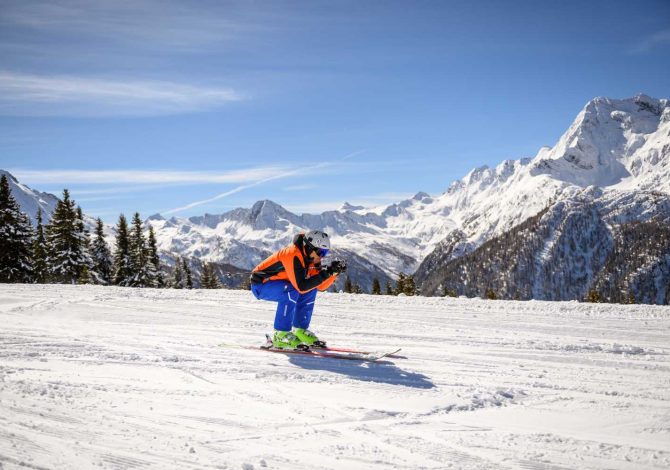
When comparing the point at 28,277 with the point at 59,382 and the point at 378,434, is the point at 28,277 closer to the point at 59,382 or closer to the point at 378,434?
the point at 59,382

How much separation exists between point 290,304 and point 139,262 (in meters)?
34.2

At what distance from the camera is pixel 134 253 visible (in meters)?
39.9

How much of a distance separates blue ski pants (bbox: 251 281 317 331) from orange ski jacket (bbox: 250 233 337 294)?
0.18 meters

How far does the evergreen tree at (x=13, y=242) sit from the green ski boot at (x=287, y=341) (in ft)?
111

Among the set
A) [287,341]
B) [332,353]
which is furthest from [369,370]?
[287,341]

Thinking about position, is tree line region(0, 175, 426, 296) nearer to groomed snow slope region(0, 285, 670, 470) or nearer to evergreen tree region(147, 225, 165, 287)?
evergreen tree region(147, 225, 165, 287)

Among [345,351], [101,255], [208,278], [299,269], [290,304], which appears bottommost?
[208,278]

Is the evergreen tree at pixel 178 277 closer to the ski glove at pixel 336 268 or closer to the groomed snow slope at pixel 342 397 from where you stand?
the groomed snow slope at pixel 342 397

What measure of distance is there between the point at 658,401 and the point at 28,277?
39642 mm

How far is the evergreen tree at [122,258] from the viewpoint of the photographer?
1548 inches

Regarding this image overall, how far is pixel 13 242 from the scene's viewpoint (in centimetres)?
3506

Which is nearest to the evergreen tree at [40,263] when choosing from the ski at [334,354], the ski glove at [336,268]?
the ski at [334,354]

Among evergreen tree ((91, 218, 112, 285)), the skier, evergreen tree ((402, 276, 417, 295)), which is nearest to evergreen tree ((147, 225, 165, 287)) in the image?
evergreen tree ((91, 218, 112, 285))

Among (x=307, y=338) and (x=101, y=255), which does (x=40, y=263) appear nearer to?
(x=101, y=255)
